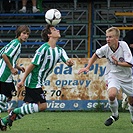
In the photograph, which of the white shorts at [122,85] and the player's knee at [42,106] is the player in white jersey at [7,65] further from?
the white shorts at [122,85]

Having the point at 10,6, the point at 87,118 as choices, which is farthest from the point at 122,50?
the point at 10,6

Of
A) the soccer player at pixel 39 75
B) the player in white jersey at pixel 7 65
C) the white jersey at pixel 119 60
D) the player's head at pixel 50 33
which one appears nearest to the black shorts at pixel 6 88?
the player in white jersey at pixel 7 65

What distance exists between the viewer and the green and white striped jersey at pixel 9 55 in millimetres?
10758

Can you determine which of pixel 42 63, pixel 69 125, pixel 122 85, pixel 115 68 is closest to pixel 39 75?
pixel 42 63

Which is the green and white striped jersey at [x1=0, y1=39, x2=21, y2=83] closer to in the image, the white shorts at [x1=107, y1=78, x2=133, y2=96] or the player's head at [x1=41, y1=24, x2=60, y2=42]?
the player's head at [x1=41, y1=24, x2=60, y2=42]

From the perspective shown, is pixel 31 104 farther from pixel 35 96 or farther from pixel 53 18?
pixel 53 18

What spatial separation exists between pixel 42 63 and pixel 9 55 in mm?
679

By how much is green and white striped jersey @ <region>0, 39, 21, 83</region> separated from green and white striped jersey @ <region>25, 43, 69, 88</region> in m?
0.56

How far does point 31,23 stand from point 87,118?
8756 millimetres

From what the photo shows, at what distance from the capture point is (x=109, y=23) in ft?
71.6

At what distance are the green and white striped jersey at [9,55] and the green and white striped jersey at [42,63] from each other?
562mm

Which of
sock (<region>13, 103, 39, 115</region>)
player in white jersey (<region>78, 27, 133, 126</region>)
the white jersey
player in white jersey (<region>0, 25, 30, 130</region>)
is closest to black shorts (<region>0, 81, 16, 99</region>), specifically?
player in white jersey (<region>0, 25, 30, 130</region>)

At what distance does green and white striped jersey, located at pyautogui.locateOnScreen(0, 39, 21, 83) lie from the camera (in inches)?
424

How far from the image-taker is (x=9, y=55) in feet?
35.1
